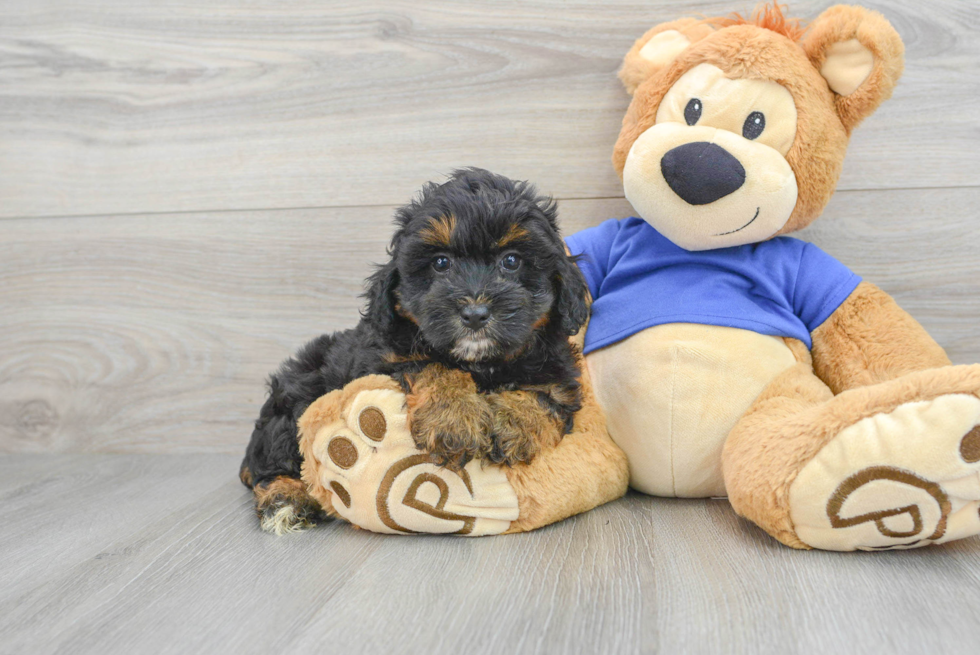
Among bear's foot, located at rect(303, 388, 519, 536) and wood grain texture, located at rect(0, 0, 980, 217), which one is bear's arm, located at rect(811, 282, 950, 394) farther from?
bear's foot, located at rect(303, 388, 519, 536)

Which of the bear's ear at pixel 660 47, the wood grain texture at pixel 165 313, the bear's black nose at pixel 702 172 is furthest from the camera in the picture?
the wood grain texture at pixel 165 313

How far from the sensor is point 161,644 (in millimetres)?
1234

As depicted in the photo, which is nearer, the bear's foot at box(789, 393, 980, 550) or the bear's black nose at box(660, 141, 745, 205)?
the bear's foot at box(789, 393, 980, 550)

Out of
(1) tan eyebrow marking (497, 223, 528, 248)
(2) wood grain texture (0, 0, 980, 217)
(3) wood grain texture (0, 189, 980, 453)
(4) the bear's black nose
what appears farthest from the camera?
(3) wood grain texture (0, 189, 980, 453)

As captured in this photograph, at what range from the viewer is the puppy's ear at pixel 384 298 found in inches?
65.4

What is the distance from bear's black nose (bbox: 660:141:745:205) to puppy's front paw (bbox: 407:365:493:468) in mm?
697

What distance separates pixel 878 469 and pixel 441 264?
975 millimetres

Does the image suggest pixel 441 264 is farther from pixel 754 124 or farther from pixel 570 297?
pixel 754 124

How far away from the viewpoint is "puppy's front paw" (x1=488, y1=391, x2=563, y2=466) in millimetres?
1589

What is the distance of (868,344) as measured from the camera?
1.84m

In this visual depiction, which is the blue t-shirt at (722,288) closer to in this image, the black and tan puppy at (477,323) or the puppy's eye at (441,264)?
the black and tan puppy at (477,323)

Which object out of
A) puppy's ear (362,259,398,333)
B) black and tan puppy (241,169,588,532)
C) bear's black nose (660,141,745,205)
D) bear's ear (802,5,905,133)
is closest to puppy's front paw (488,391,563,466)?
black and tan puppy (241,169,588,532)

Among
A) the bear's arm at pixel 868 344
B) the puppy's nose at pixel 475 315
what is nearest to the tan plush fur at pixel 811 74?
the bear's arm at pixel 868 344

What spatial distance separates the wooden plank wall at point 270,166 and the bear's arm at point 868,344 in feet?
1.33
